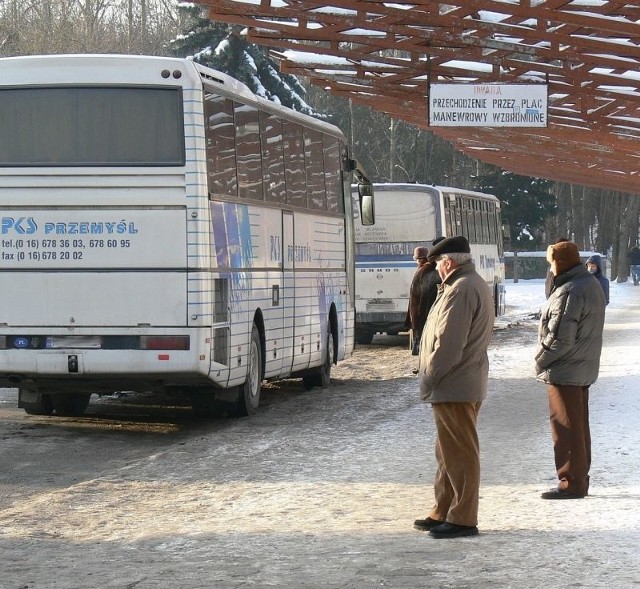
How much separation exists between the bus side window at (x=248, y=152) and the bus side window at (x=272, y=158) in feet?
0.73

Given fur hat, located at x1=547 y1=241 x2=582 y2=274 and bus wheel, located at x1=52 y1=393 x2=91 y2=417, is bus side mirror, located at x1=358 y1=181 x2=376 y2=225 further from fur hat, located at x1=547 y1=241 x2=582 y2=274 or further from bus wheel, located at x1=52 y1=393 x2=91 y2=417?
fur hat, located at x1=547 y1=241 x2=582 y2=274

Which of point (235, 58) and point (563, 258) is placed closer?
point (563, 258)

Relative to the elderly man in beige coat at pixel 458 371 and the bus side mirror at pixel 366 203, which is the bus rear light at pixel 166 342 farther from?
the bus side mirror at pixel 366 203

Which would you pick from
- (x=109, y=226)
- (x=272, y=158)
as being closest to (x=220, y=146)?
(x=109, y=226)

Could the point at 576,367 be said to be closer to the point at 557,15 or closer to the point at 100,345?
the point at 100,345

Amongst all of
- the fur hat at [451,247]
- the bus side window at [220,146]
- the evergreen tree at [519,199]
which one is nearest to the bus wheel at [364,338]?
the bus side window at [220,146]

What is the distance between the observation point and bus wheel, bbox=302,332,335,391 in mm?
19250

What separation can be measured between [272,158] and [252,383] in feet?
8.11

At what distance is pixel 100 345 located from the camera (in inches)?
537

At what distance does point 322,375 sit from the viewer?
19297mm

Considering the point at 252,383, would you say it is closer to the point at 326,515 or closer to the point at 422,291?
the point at 422,291

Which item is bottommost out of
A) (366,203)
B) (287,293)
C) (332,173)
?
(287,293)

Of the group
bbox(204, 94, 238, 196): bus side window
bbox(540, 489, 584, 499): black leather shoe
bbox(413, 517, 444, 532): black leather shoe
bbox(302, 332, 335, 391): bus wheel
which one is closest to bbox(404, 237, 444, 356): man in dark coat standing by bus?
bbox(302, 332, 335, 391): bus wheel

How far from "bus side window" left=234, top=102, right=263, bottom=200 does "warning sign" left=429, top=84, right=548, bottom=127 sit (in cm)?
1282
